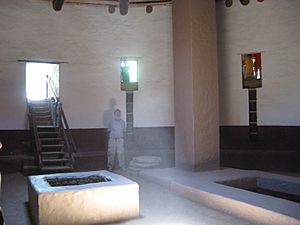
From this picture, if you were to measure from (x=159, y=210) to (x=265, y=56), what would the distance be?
5.77 meters

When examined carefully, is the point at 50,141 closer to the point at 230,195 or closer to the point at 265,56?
the point at 230,195

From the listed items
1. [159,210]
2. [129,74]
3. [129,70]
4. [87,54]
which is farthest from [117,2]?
[159,210]

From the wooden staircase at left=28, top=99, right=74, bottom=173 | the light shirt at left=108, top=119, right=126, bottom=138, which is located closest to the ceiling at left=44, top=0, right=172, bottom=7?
the wooden staircase at left=28, top=99, right=74, bottom=173

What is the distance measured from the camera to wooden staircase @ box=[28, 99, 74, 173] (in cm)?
786

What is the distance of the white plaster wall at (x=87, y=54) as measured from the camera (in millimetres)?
9000

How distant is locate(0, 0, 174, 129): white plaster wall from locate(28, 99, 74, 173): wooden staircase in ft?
1.83

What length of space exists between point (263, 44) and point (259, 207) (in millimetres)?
5849

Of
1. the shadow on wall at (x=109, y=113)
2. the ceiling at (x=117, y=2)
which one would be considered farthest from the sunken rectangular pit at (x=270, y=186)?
the ceiling at (x=117, y=2)

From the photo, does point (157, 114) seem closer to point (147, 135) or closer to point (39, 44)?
point (147, 135)

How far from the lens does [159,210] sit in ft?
16.0

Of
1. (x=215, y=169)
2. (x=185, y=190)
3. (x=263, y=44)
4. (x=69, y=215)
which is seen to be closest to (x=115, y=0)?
(x=263, y=44)

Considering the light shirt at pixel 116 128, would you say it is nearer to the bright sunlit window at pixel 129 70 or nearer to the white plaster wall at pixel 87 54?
the white plaster wall at pixel 87 54

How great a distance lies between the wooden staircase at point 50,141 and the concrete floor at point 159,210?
1468 mm

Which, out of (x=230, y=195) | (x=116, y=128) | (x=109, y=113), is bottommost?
(x=230, y=195)
